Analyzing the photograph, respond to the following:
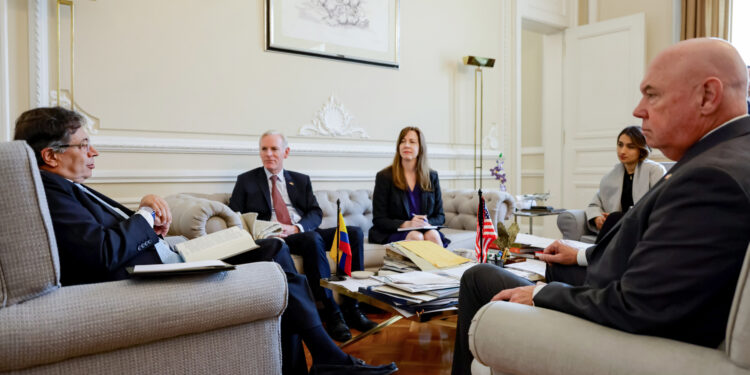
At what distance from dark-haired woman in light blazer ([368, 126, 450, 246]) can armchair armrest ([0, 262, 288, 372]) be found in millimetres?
1957

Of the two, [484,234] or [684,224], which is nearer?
[684,224]

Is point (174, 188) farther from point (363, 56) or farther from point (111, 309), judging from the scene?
point (111, 309)

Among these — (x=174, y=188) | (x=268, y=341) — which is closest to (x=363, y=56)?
(x=174, y=188)

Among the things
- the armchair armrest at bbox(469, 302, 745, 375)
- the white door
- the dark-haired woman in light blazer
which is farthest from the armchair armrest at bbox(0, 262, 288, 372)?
the white door

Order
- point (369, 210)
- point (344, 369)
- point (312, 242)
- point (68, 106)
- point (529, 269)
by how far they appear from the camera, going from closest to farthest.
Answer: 1. point (344, 369)
2. point (529, 269)
3. point (312, 242)
4. point (68, 106)
5. point (369, 210)

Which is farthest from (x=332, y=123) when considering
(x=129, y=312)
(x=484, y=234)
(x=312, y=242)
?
(x=129, y=312)

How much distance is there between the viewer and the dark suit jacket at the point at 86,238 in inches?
57.7

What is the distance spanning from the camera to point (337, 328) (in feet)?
8.30

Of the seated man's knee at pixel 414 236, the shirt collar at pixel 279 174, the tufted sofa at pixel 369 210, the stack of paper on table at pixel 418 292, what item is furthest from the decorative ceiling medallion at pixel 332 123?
the stack of paper on table at pixel 418 292

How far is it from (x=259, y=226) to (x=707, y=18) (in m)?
4.82

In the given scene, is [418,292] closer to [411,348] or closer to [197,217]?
[411,348]

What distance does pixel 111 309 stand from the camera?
4.00 ft

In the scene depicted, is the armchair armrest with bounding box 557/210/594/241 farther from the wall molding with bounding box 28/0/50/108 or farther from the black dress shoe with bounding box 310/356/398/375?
the wall molding with bounding box 28/0/50/108

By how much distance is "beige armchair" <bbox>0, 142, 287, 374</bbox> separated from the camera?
114 cm
